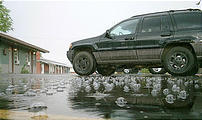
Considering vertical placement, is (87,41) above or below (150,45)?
above

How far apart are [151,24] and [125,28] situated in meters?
0.88

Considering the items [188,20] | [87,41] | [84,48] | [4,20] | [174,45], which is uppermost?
[4,20]

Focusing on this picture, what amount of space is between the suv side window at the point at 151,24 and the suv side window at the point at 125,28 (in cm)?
29

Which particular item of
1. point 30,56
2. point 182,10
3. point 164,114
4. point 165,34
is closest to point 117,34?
point 165,34

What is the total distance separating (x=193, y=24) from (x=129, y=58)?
84.0 inches

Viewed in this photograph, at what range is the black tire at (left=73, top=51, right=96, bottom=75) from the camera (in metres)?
7.94

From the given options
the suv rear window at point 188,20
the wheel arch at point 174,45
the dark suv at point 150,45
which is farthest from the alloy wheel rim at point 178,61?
the suv rear window at point 188,20

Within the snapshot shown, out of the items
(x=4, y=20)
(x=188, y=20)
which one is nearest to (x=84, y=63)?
(x=188, y=20)

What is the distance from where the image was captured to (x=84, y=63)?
809 centimetres

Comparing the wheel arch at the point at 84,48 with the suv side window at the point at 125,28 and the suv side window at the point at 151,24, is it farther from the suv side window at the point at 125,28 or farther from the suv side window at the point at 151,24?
the suv side window at the point at 151,24

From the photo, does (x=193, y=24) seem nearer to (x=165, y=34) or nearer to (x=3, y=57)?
(x=165, y=34)

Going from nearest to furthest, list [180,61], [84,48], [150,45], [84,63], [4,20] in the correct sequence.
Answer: [180,61]
[150,45]
[84,63]
[84,48]
[4,20]

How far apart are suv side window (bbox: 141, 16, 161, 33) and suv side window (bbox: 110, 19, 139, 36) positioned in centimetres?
29

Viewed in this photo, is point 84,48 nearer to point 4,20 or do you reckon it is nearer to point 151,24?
point 151,24
